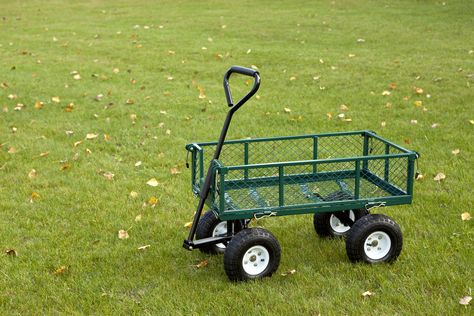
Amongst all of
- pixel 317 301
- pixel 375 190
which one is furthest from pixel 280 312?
pixel 375 190

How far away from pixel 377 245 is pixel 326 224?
54 cm

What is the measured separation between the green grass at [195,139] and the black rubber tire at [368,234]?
0.10 m

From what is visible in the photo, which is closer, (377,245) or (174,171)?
(377,245)

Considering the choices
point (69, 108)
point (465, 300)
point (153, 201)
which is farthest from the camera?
point (69, 108)

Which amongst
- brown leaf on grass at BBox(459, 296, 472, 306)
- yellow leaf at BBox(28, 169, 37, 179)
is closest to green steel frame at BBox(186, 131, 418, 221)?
brown leaf on grass at BBox(459, 296, 472, 306)

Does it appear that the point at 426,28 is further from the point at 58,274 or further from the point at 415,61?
the point at 58,274

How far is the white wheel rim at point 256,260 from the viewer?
4141 mm

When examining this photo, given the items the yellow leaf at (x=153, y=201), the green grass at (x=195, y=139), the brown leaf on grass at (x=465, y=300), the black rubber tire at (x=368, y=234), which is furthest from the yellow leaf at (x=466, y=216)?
the yellow leaf at (x=153, y=201)

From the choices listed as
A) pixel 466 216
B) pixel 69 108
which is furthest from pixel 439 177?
pixel 69 108

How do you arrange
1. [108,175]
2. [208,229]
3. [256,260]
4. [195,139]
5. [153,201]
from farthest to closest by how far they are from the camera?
[195,139] → [108,175] → [153,201] → [208,229] → [256,260]

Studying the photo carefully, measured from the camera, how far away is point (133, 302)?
156 inches

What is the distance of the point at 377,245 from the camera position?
436 cm

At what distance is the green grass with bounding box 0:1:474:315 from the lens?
409cm

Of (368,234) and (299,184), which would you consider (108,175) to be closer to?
(299,184)
